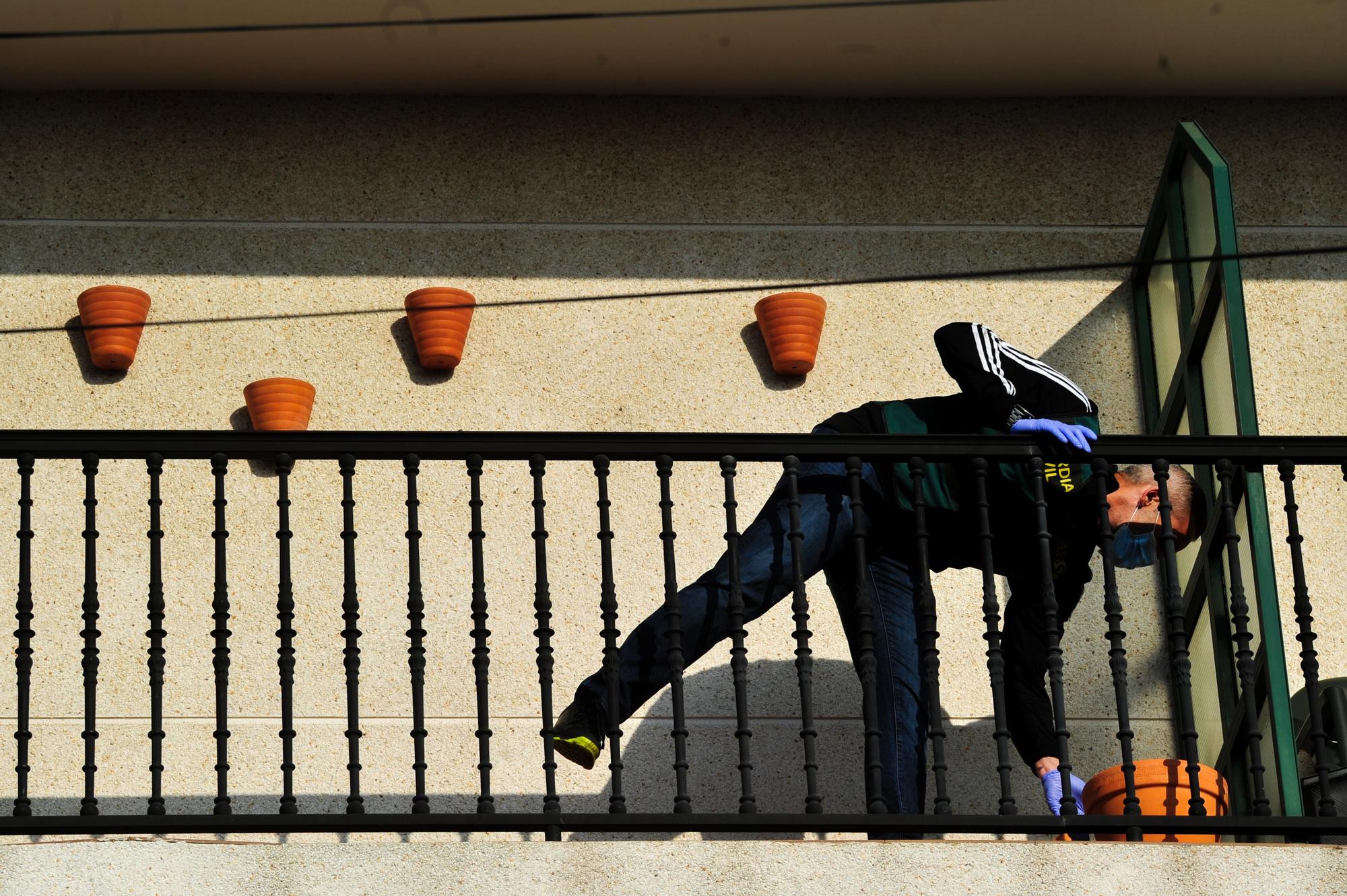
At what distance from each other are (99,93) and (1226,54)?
12.4 feet

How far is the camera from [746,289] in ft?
22.4

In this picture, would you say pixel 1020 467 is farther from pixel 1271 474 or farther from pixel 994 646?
pixel 1271 474

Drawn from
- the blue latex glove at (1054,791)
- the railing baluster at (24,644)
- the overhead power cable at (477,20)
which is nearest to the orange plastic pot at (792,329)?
the overhead power cable at (477,20)

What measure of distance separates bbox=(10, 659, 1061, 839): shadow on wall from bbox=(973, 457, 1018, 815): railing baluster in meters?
1.41

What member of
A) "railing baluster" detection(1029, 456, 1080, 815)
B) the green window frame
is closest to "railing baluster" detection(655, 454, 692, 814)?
"railing baluster" detection(1029, 456, 1080, 815)

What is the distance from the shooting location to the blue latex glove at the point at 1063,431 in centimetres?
494

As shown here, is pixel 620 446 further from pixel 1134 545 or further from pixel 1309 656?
pixel 1309 656

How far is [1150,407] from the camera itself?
6.73 metres

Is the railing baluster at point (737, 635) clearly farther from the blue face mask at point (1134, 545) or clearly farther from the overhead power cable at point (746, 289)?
the overhead power cable at point (746, 289)

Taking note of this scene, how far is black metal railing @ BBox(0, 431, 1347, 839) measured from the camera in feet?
14.9

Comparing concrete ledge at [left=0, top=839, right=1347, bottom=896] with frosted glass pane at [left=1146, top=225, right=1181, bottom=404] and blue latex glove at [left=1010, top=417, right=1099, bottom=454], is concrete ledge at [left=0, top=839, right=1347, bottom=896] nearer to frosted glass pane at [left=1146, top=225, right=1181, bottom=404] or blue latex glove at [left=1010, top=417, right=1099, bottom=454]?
blue latex glove at [left=1010, top=417, right=1099, bottom=454]

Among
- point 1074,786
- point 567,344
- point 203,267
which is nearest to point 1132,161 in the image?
point 567,344

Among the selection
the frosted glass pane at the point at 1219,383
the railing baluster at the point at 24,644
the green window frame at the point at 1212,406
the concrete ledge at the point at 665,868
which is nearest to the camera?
the concrete ledge at the point at 665,868

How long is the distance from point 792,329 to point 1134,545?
1.73m
